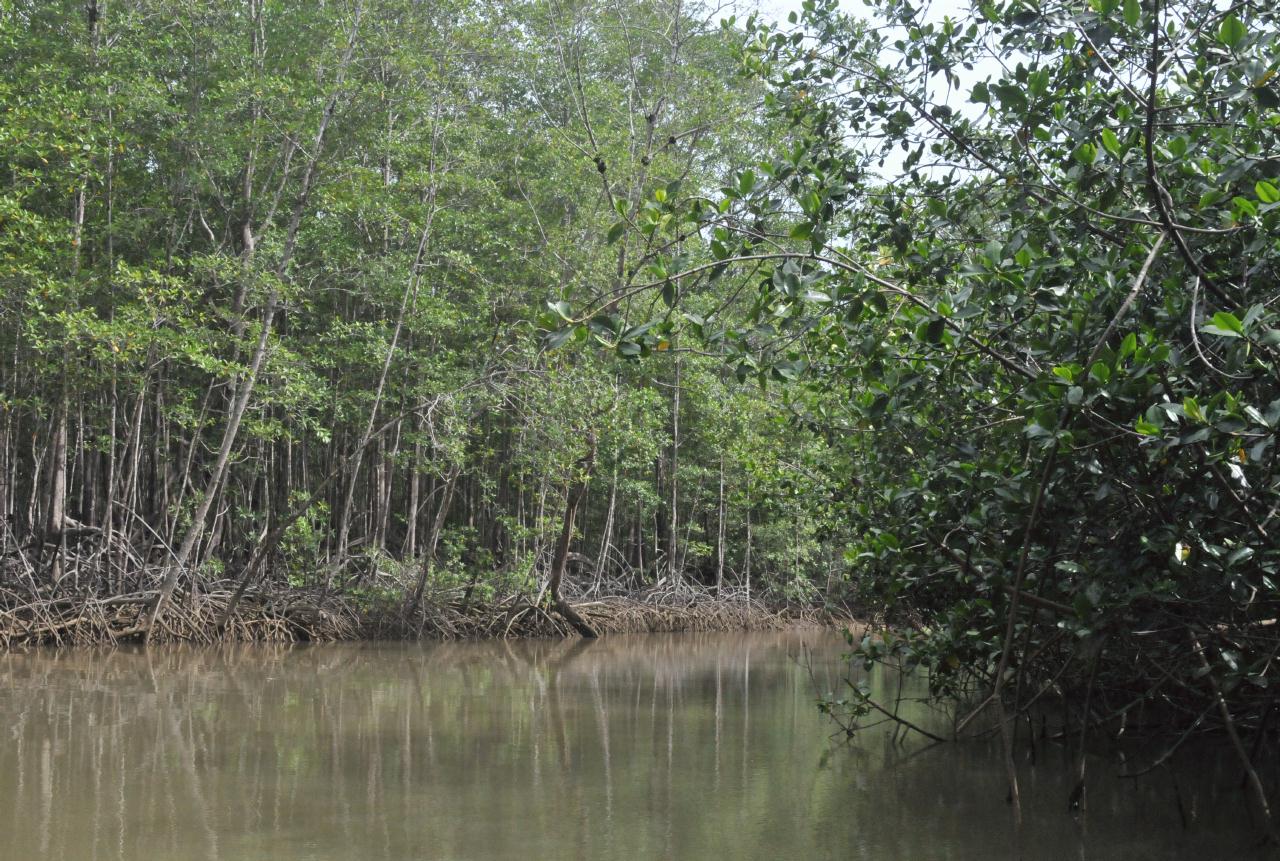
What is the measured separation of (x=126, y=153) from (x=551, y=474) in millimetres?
5199

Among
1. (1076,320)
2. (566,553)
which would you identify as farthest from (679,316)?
(566,553)

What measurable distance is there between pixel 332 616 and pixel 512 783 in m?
7.47

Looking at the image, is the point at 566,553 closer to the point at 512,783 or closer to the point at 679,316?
the point at 512,783

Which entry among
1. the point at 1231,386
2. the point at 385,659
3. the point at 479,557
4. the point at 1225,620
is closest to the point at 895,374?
the point at 1231,386

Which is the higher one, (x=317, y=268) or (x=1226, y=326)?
(x=317, y=268)

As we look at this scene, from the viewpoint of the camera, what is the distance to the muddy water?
362 centimetres

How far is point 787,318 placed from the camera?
10.5 feet

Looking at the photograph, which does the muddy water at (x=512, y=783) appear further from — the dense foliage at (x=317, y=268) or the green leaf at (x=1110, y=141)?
the dense foliage at (x=317, y=268)

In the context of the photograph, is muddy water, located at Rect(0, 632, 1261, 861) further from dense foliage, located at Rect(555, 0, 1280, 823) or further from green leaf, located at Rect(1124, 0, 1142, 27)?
green leaf, located at Rect(1124, 0, 1142, 27)

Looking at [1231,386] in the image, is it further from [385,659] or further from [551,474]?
[551,474]

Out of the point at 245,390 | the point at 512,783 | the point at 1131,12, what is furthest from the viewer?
the point at 245,390

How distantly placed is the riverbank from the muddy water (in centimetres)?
205

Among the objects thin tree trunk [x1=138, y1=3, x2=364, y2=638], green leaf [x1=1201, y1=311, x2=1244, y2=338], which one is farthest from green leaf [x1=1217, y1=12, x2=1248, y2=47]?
thin tree trunk [x1=138, y1=3, x2=364, y2=638]

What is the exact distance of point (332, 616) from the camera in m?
11.5
